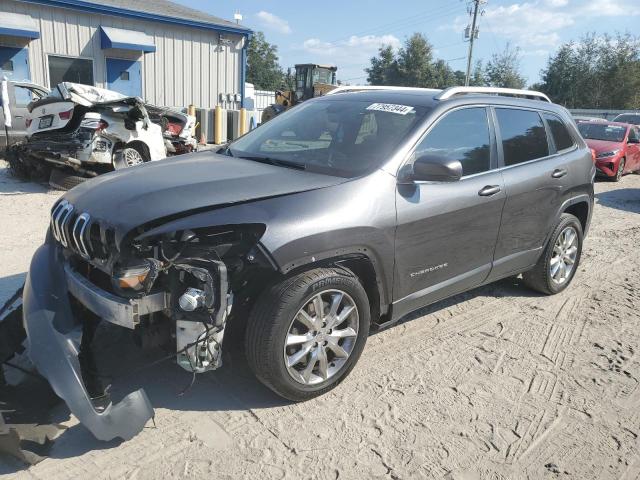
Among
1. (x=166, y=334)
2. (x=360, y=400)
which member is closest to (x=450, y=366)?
(x=360, y=400)

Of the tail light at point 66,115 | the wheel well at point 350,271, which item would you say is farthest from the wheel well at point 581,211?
the tail light at point 66,115

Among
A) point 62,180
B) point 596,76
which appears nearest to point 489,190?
point 62,180

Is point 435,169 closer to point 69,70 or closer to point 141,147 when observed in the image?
point 141,147

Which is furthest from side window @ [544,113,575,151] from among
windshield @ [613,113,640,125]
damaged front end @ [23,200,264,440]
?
windshield @ [613,113,640,125]

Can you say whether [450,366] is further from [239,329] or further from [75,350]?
[75,350]

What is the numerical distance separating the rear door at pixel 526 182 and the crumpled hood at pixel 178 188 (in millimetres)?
1706

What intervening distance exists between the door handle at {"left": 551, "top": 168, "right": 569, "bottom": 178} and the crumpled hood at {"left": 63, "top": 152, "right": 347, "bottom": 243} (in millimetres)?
2392

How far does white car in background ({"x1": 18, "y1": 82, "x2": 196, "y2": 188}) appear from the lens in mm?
8141

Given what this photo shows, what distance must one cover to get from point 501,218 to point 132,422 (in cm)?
299

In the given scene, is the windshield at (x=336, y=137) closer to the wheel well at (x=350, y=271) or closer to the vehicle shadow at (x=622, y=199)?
the wheel well at (x=350, y=271)

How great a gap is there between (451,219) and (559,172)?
1674mm

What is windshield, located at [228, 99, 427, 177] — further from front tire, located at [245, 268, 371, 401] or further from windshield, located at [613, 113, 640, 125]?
windshield, located at [613, 113, 640, 125]

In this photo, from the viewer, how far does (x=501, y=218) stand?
404 centimetres

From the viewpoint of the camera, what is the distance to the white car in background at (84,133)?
814cm
